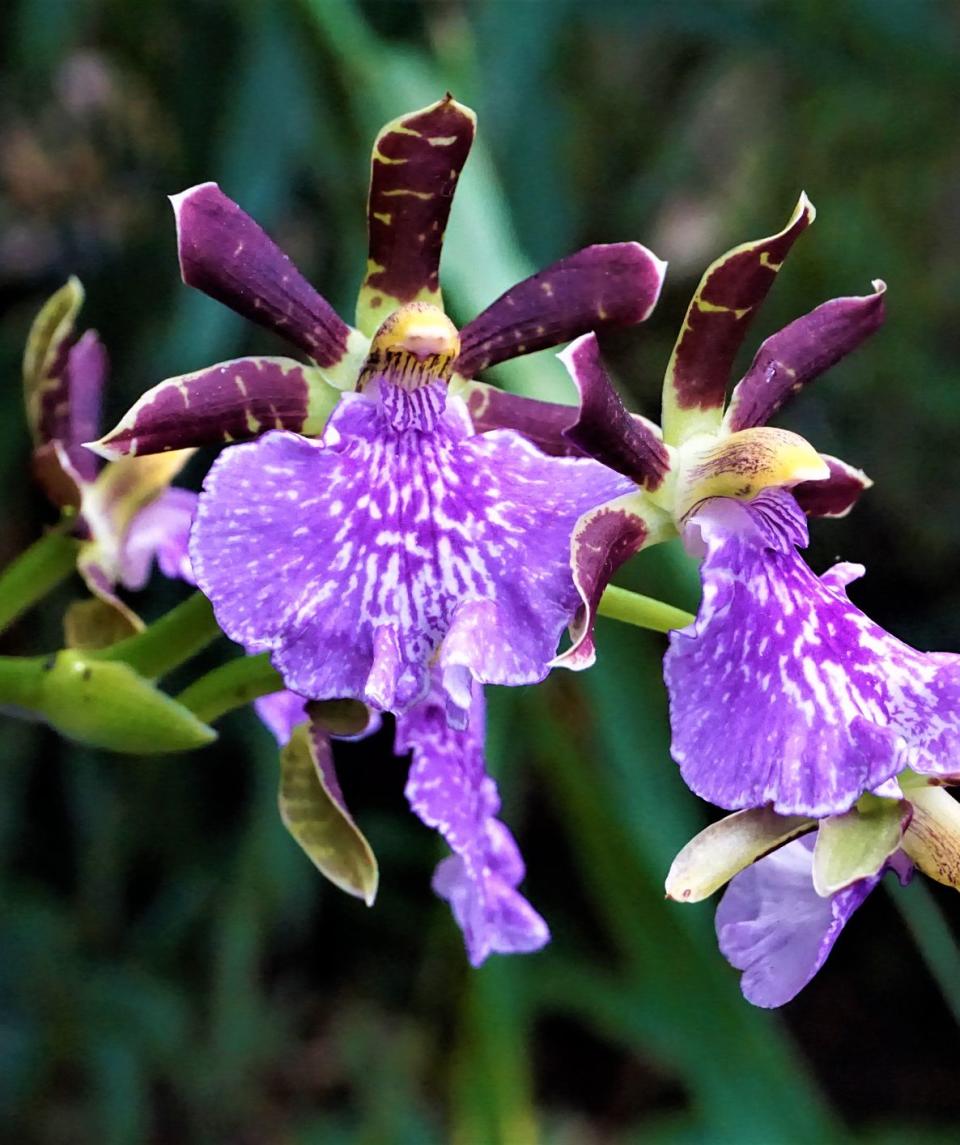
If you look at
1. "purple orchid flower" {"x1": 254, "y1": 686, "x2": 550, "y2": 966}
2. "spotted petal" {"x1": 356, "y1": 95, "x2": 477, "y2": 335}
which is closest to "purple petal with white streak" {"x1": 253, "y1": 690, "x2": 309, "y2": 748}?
"purple orchid flower" {"x1": 254, "y1": 686, "x2": 550, "y2": 966}

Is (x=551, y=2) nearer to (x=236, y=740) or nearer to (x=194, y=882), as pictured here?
(x=236, y=740)

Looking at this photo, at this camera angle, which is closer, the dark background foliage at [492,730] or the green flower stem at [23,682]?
the green flower stem at [23,682]

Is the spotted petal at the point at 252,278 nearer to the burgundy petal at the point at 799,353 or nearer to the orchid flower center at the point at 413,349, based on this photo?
the orchid flower center at the point at 413,349

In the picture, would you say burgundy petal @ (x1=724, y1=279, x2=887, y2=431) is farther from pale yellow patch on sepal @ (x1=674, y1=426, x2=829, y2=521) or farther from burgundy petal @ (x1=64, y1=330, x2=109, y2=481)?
burgundy petal @ (x1=64, y1=330, x2=109, y2=481)

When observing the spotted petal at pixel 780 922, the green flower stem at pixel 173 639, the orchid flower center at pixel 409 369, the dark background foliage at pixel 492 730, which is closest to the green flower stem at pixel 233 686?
the green flower stem at pixel 173 639

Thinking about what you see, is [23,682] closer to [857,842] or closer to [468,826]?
[468,826]

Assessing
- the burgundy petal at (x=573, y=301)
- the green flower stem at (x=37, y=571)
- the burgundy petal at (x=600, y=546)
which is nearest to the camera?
the burgundy petal at (x=600, y=546)

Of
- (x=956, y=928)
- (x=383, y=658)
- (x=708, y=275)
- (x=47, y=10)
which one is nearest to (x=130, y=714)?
(x=383, y=658)
